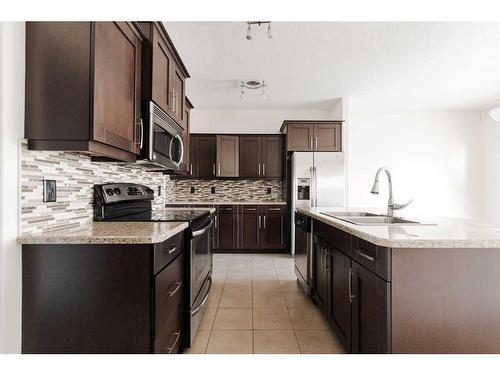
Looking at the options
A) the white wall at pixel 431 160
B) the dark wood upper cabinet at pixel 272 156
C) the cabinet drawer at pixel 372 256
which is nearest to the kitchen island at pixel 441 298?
the cabinet drawer at pixel 372 256

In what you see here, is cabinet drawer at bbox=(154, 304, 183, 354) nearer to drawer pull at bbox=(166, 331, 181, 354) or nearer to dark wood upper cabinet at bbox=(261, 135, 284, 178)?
drawer pull at bbox=(166, 331, 181, 354)

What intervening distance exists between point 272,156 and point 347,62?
6.52ft

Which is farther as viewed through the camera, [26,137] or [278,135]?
[278,135]

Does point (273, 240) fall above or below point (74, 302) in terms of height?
below

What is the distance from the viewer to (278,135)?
15.6ft

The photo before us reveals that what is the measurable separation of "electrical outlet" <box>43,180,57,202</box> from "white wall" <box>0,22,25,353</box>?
16 cm

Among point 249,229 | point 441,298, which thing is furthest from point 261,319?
point 249,229

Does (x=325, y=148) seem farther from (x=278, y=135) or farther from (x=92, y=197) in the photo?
(x=92, y=197)

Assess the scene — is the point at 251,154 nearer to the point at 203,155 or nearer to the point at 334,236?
the point at 203,155

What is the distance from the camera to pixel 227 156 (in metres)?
4.73

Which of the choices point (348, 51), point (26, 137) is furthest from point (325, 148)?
point (26, 137)

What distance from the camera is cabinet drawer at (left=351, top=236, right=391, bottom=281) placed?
3.78 ft

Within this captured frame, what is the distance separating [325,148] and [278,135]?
2.85 ft

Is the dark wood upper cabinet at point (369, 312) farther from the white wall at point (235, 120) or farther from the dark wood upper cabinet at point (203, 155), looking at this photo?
the white wall at point (235, 120)
